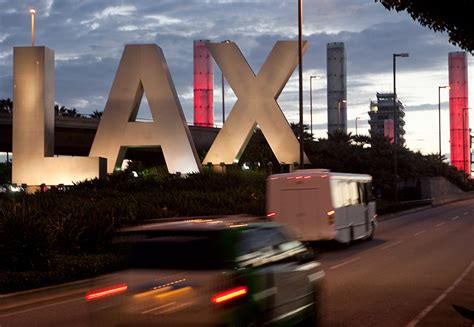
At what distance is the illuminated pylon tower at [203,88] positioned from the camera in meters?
98.4

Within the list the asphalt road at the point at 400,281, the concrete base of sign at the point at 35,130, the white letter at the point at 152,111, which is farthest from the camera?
the white letter at the point at 152,111

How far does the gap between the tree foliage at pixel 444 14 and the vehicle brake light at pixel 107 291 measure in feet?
18.4

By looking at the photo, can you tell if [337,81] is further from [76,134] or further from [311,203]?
[311,203]

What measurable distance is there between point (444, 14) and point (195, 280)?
17.6 ft

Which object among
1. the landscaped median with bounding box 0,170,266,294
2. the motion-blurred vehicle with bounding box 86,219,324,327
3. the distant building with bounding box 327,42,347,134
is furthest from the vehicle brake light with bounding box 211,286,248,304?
the distant building with bounding box 327,42,347,134

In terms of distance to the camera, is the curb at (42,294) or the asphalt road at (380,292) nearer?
the asphalt road at (380,292)

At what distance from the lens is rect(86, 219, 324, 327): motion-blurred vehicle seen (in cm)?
876

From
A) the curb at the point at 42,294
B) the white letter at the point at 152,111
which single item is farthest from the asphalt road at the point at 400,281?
the white letter at the point at 152,111

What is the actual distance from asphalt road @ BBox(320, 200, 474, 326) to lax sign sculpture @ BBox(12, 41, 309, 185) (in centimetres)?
1661

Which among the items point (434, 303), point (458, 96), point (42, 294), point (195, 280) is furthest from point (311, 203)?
point (458, 96)

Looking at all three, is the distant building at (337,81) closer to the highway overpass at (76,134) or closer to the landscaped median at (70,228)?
the highway overpass at (76,134)

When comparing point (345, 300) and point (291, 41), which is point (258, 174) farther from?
point (345, 300)

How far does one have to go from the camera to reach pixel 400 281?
1825 centimetres

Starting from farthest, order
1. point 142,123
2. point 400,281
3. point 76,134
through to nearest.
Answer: point 76,134 < point 142,123 < point 400,281
